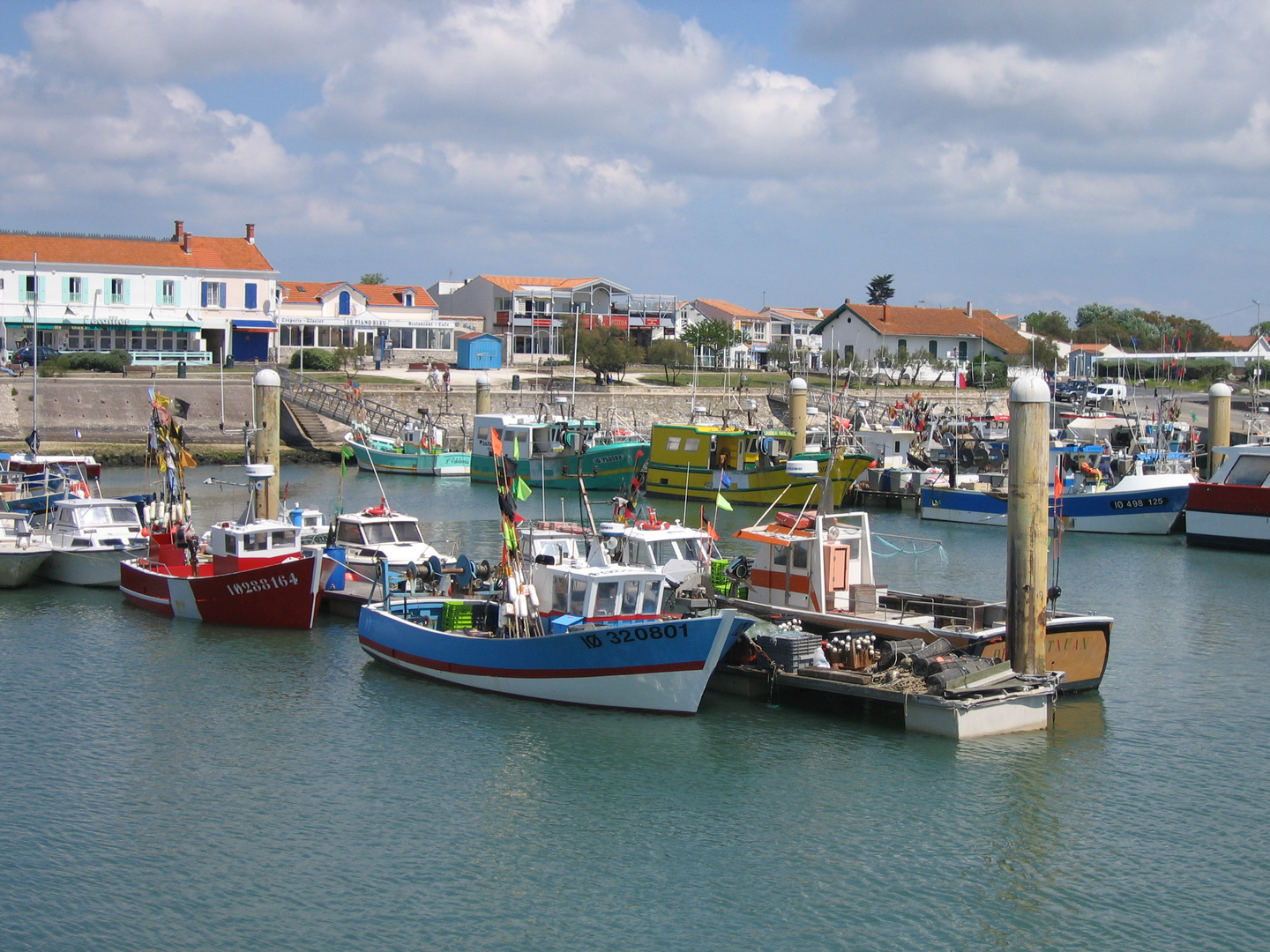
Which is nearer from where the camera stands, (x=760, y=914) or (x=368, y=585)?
(x=760, y=914)

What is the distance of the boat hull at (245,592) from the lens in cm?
2614

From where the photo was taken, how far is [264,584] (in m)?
26.3

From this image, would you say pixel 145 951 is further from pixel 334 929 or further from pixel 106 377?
pixel 106 377

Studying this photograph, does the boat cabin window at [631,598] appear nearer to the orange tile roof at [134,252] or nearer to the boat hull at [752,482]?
the boat hull at [752,482]

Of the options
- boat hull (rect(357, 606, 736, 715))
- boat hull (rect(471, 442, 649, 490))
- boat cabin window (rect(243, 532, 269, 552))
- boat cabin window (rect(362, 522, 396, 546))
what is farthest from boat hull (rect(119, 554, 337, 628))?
boat hull (rect(471, 442, 649, 490))

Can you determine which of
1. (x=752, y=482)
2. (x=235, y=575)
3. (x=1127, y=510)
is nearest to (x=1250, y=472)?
(x=1127, y=510)

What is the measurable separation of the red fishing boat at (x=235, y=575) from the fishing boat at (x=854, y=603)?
8.94m

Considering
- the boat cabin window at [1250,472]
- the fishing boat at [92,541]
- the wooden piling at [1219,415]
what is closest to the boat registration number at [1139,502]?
the boat cabin window at [1250,472]

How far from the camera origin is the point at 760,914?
1437 centimetres

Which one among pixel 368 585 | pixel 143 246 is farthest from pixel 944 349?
pixel 368 585

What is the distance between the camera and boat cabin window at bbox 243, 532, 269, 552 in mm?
27656

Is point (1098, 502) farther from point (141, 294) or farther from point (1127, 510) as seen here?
point (141, 294)

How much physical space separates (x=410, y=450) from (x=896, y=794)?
4640cm

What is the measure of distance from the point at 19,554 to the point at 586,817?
64.2ft
